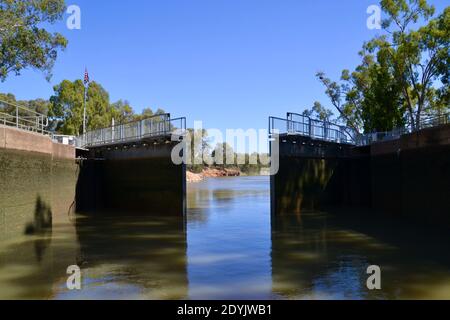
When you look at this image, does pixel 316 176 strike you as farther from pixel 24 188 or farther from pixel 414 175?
pixel 24 188

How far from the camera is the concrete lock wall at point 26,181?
19.1 meters

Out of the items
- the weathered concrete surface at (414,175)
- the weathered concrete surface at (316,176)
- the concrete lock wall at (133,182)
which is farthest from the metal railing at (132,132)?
the weathered concrete surface at (414,175)

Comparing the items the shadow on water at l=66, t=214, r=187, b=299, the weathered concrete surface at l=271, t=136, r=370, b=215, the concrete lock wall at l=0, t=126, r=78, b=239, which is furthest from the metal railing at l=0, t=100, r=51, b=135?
the weathered concrete surface at l=271, t=136, r=370, b=215

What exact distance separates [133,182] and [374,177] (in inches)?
657

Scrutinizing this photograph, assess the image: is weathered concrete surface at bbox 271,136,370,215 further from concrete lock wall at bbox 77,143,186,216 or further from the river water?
concrete lock wall at bbox 77,143,186,216

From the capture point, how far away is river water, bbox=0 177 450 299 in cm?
1195

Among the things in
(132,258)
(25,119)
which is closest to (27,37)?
(25,119)

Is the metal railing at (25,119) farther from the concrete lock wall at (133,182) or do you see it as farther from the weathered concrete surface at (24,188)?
the concrete lock wall at (133,182)

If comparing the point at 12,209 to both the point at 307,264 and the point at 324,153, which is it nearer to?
the point at 307,264

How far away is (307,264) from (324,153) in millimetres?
19444

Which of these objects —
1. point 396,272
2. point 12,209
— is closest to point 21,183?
point 12,209

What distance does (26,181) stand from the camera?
70.0 ft

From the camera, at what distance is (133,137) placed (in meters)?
30.7

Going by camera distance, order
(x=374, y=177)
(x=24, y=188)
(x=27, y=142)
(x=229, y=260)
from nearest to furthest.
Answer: (x=229, y=260) → (x=24, y=188) → (x=27, y=142) → (x=374, y=177)
